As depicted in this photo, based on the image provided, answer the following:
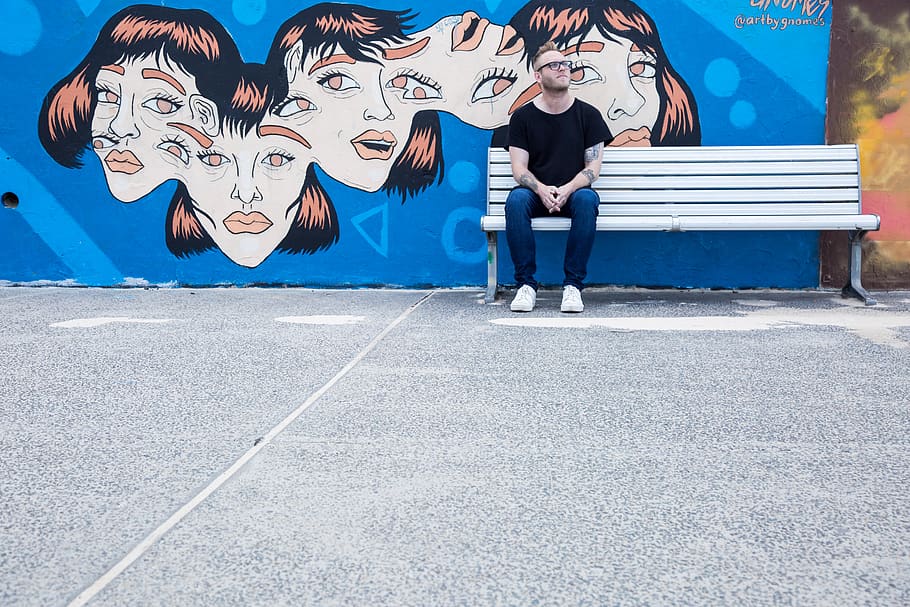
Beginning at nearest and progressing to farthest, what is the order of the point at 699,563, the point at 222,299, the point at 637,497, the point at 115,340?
the point at 699,563
the point at 637,497
the point at 115,340
the point at 222,299

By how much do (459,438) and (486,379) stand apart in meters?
0.64

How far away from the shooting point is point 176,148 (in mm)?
5160

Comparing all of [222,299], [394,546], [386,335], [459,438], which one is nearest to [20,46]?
[222,299]

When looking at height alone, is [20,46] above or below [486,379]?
above

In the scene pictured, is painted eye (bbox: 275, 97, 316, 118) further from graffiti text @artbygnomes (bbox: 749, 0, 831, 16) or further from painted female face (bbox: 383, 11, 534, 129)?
graffiti text @artbygnomes (bbox: 749, 0, 831, 16)

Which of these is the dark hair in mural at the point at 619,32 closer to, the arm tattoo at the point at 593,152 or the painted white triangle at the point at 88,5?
the arm tattoo at the point at 593,152

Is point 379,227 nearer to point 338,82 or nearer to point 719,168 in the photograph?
point 338,82

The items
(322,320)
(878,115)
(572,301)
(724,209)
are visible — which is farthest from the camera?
(878,115)

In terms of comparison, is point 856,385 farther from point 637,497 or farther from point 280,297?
point 280,297

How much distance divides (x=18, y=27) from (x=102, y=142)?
34.4 inches

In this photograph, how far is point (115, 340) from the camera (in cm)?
345

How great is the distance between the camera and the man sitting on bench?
430 cm

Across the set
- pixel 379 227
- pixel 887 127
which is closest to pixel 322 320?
pixel 379 227

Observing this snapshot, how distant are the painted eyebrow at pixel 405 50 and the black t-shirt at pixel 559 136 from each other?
32.8 inches
